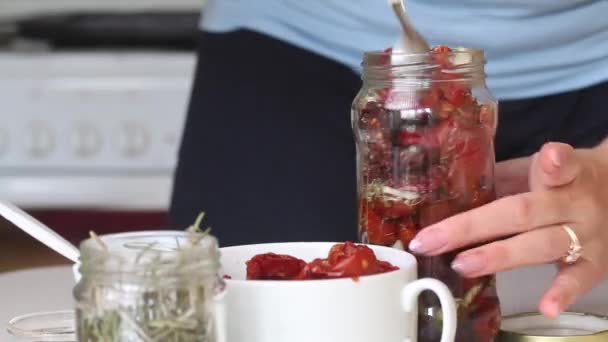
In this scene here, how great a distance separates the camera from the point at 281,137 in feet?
3.36

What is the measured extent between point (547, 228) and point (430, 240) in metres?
0.10

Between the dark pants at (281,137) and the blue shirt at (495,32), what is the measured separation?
16 mm

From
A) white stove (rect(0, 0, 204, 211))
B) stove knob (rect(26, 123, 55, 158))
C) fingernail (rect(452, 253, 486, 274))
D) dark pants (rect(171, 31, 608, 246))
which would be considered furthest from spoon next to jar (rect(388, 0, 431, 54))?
Answer: stove knob (rect(26, 123, 55, 158))

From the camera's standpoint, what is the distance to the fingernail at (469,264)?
0.58 meters

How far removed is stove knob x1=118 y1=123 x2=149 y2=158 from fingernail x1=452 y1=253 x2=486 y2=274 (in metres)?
1.28

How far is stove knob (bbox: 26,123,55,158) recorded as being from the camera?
1.81 m

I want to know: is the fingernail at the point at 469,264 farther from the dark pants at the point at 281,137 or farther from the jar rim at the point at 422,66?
the dark pants at the point at 281,137

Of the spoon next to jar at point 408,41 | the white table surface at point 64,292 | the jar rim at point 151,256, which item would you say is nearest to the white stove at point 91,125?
the white table surface at point 64,292

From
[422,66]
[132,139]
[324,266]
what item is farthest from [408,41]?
[132,139]

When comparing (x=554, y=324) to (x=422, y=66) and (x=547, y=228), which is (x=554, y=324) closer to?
(x=547, y=228)

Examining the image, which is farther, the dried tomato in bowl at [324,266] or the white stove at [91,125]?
the white stove at [91,125]

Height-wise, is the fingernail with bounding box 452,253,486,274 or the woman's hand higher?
the woman's hand

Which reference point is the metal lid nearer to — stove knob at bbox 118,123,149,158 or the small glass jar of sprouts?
the small glass jar of sprouts

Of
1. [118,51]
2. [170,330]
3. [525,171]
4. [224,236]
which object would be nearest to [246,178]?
[224,236]
